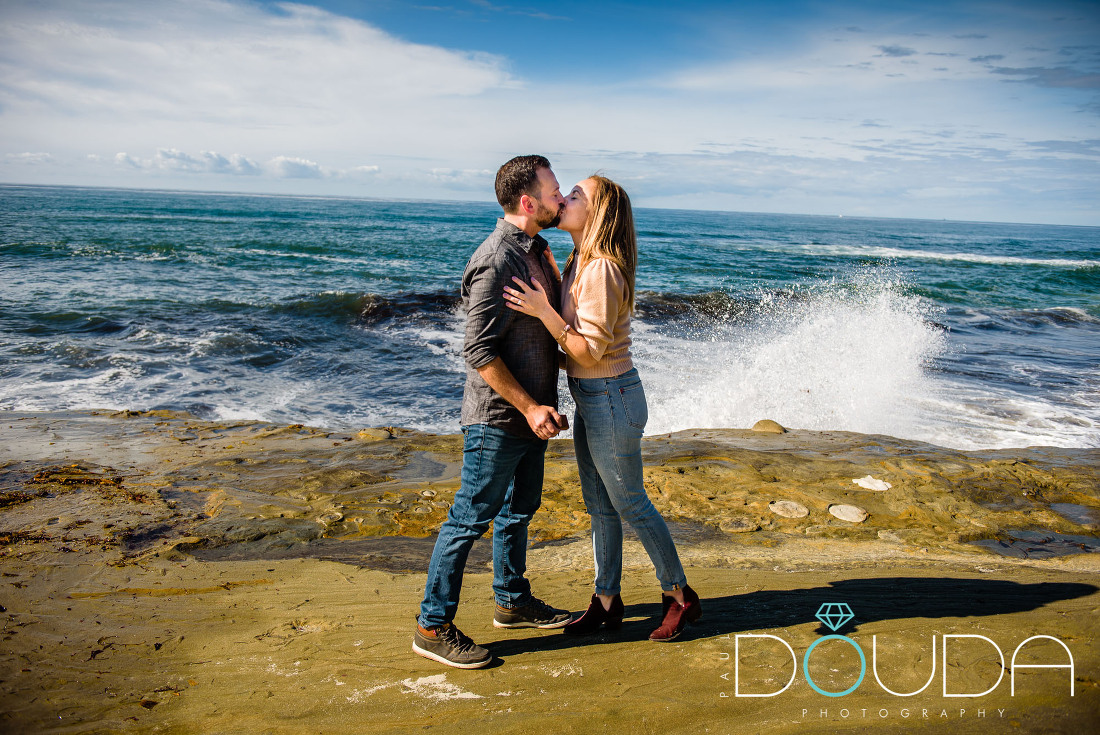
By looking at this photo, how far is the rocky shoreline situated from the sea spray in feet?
5.76

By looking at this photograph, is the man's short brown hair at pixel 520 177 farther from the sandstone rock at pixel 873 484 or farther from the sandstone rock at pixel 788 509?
the sandstone rock at pixel 873 484

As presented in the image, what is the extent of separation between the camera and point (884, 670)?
2637 millimetres

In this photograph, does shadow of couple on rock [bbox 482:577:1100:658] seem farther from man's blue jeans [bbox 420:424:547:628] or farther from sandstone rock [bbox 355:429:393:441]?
sandstone rock [bbox 355:429:393:441]

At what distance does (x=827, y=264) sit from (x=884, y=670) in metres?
30.6

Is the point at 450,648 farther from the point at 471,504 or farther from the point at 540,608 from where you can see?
the point at 471,504

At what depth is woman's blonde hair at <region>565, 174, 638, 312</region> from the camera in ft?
8.83

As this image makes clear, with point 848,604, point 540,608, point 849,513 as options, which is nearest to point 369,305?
point 849,513

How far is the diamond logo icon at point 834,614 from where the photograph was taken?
3016mm

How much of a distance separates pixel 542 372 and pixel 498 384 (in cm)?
25

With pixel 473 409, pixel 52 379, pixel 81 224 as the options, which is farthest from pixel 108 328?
pixel 81 224

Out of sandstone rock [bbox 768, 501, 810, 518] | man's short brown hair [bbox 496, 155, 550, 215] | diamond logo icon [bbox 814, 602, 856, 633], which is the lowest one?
sandstone rock [bbox 768, 501, 810, 518]

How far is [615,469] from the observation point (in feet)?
9.40

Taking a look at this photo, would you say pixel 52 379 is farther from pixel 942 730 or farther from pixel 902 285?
pixel 902 285

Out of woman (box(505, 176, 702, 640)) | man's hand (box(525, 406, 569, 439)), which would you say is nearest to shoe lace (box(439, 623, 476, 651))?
woman (box(505, 176, 702, 640))
